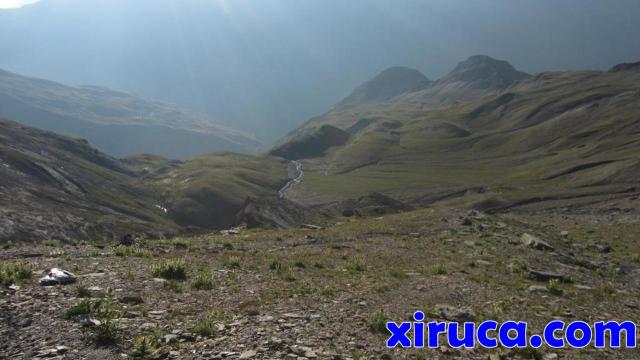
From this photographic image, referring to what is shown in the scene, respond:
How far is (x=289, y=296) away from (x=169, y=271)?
5316mm

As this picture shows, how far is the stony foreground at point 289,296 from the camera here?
14.8 meters

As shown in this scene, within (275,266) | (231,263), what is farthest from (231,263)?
(275,266)

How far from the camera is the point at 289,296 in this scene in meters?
20.2

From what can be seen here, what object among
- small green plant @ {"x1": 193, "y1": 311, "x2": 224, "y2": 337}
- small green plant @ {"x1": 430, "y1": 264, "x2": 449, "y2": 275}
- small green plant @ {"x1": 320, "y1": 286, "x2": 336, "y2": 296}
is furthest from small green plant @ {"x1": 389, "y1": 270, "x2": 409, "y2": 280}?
small green plant @ {"x1": 193, "y1": 311, "x2": 224, "y2": 337}

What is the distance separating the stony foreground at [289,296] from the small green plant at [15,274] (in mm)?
289

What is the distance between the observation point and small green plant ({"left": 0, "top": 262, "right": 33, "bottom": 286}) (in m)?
18.5

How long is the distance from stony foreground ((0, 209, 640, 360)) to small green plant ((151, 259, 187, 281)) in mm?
48

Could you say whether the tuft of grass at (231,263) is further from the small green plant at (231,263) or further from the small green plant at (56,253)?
the small green plant at (56,253)

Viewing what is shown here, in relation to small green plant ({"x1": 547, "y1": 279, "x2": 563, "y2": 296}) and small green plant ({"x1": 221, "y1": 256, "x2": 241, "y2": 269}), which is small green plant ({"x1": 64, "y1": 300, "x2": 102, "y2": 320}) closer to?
small green plant ({"x1": 221, "y1": 256, "x2": 241, "y2": 269})

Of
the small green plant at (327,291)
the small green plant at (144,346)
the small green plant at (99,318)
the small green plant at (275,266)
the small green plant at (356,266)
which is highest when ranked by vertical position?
the small green plant at (356,266)

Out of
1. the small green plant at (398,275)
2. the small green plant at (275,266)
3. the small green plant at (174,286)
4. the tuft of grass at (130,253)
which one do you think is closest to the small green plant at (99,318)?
the small green plant at (174,286)

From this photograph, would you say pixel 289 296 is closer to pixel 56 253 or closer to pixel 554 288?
pixel 554 288

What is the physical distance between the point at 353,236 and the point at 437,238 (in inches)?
242

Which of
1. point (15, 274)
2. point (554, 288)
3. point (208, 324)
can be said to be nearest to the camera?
point (208, 324)
